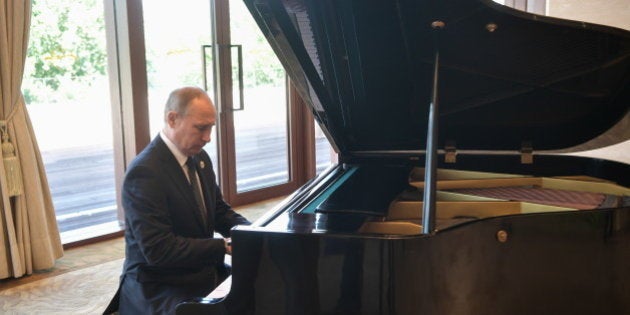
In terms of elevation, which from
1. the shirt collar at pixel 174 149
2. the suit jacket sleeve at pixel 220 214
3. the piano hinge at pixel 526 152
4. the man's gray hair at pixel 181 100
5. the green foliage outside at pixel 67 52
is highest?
the green foliage outside at pixel 67 52

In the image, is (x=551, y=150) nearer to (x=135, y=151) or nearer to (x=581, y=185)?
(x=581, y=185)

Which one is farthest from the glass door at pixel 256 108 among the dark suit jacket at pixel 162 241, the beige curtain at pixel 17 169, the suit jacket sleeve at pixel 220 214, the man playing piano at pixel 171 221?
the dark suit jacket at pixel 162 241

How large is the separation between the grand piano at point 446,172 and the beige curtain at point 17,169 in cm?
202

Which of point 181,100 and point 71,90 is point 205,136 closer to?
point 181,100

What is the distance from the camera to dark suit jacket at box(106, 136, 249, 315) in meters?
2.14

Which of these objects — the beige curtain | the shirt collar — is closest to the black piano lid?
the shirt collar

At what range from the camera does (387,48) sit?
80.5 inches

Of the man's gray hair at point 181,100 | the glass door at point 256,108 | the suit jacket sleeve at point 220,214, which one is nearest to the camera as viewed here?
the man's gray hair at point 181,100

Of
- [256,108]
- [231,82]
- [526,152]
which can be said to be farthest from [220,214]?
[256,108]

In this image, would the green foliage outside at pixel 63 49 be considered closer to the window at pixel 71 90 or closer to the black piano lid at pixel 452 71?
the window at pixel 71 90

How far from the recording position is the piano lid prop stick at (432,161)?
5.64 feet

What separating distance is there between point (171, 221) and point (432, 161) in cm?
91

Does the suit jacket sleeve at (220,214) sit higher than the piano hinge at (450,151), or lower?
lower

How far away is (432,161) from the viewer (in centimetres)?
194
